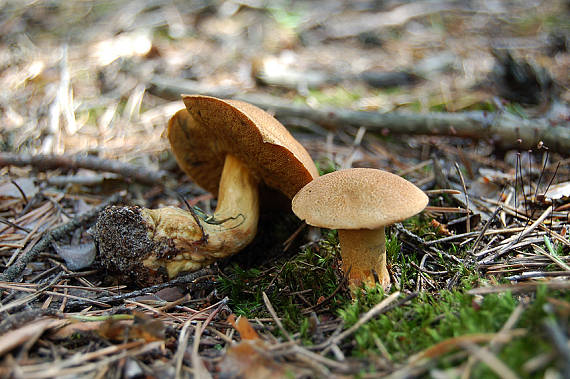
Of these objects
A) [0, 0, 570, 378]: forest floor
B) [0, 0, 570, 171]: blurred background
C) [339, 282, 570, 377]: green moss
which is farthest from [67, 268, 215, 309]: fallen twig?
[0, 0, 570, 171]: blurred background

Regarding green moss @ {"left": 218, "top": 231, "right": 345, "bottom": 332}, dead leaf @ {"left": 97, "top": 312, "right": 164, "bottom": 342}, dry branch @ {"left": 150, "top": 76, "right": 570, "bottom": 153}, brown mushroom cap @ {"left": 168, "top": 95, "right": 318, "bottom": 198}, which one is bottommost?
green moss @ {"left": 218, "top": 231, "right": 345, "bottom": 332}

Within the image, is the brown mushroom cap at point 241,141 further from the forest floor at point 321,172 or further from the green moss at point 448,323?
the green moss at point 448,323

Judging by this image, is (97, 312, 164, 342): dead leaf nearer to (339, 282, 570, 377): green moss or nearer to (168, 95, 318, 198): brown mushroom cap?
(339, 282, 570, 377): green moss

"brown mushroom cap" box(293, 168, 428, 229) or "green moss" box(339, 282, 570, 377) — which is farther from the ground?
"brown mushroom cap" box(293, 168, 428, 229)

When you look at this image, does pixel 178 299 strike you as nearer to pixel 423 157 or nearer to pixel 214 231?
pixel 214 231

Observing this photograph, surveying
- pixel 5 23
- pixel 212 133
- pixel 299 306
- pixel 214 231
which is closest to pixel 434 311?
pixel 299 306

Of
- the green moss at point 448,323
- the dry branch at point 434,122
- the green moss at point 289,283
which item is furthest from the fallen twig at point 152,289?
the dry branch at point 434,122

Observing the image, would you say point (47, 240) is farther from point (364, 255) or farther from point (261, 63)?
point (261, 63)
